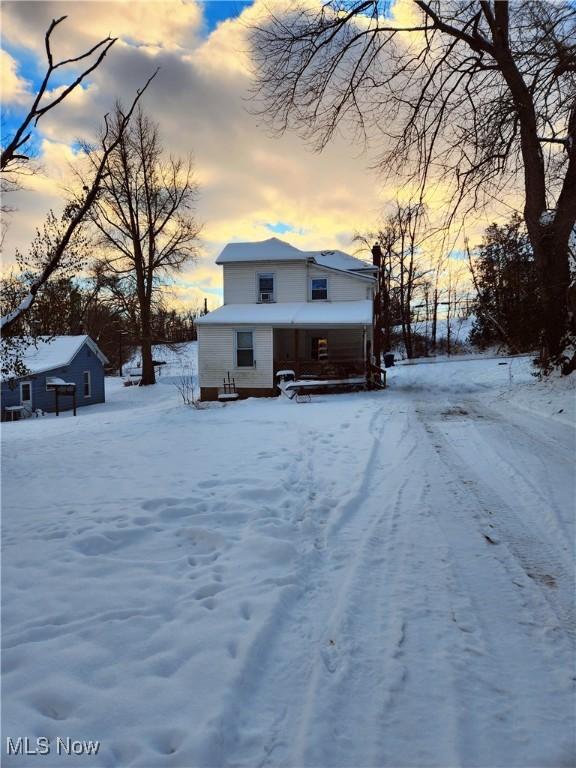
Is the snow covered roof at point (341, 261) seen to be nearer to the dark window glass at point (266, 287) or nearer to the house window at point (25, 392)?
the dark window glass at point (266, 287)

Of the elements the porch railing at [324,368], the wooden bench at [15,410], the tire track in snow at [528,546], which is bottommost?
the wooden bench at [15,410]

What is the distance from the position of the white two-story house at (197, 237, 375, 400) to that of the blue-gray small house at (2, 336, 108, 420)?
9.02 meters

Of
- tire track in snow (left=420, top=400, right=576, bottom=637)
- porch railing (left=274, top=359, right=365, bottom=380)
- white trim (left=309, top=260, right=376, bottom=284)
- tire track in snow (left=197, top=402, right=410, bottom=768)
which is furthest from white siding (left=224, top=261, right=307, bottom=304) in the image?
tire track in snow (left=197, top=402, right=410, bottom=768)

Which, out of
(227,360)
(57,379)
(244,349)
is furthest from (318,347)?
(57,379)

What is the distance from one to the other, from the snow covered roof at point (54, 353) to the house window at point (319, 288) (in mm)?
13525

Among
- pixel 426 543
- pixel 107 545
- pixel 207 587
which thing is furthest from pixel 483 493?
pixel 107 545

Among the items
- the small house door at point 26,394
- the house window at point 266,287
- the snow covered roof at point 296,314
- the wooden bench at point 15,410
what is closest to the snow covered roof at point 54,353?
the small house door at point 26,394

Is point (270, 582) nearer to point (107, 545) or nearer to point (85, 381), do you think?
point (107, 545)

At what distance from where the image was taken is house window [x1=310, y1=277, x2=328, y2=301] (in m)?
21.9

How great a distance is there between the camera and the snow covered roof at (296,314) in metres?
18.7

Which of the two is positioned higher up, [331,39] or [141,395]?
[331,39]

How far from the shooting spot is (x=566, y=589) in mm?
3262

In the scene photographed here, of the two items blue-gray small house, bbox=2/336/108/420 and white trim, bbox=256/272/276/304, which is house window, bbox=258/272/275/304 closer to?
white trim, bbox=256/272/276/304

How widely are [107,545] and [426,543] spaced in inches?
118
